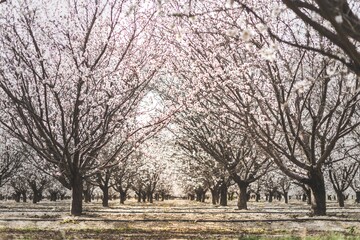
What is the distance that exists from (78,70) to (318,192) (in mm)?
11118

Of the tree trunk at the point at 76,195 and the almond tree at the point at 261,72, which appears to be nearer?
the almond tree at the point at 261,72

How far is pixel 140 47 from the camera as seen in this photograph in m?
21.4

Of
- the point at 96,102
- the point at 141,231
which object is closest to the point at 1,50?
the point at 96,102

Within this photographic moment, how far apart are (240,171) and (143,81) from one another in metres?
11.8

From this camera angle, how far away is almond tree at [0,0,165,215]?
19.6 m

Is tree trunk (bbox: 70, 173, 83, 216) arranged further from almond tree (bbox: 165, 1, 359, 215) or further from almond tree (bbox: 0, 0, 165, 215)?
almond tree (bbox: 165, 1, 359, 215)

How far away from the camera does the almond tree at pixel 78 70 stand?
19.6 metres

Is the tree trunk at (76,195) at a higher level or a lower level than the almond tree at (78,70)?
lower

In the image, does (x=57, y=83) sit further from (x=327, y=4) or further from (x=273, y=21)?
(x=327, y=4)

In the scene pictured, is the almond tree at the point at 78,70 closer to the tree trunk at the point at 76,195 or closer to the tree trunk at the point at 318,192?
the tree trunk at the point at 76,195

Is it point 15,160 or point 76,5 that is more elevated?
point 76,5

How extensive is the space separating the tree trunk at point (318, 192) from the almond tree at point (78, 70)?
7.46m

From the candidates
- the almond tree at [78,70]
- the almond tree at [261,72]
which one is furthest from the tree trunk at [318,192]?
the almond tree at [78,70]

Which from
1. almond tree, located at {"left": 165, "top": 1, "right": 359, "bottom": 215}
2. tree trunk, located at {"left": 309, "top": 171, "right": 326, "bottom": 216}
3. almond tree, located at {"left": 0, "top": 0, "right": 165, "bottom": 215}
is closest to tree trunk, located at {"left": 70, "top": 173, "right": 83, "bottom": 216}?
almond tree, located at {"left": 0, "top": 0, "right": 165, "bottom": 215}
